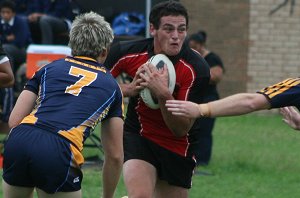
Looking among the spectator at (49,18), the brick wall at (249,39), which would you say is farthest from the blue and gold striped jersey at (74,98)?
the brick wall at (249,39)

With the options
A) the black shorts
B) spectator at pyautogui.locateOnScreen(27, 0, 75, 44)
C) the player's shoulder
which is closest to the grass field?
spectator at pyautogui.locateOnScreen(27, 0, 75, 44)

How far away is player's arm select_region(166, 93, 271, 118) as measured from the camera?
18.7 ft

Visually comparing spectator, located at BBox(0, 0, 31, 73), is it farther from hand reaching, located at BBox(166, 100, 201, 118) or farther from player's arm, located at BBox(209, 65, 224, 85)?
hand reaching, located at BBox(166, 100, 201, 118)

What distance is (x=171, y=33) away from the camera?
23.2 ft

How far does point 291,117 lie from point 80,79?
55.8 inches

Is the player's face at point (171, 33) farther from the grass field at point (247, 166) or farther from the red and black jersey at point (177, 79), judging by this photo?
the grass field at point (247, 166)

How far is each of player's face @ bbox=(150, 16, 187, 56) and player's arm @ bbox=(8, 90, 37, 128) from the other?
150 cm

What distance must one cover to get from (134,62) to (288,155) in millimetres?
7044

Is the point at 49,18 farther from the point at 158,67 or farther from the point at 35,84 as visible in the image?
the point at 35,84

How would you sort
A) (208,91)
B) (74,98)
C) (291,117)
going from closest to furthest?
(74,98) < (291,117) < (208,91)

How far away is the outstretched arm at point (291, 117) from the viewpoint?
6.08 meters

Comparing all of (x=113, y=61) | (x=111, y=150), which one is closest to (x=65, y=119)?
(x=111, y=150)

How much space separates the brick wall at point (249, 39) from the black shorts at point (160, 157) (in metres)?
12.5

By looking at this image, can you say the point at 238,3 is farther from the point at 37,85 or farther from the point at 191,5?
the point at 37,85
